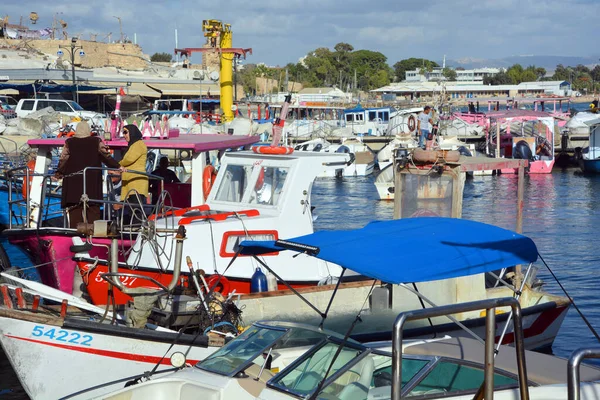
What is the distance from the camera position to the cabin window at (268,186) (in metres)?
12.8

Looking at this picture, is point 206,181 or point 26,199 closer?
point 26,199

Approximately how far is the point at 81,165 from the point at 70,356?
3.72 metres

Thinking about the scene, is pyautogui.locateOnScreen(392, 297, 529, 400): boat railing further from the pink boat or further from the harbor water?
the pink boat

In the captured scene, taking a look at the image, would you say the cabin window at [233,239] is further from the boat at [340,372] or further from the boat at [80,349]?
the boat at [340,372]

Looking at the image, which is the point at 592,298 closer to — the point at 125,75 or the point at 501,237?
the point at 501,237

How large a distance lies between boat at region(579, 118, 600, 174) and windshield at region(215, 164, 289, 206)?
27296mm

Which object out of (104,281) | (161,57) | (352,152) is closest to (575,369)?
(104,281)

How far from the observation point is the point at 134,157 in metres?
12.3

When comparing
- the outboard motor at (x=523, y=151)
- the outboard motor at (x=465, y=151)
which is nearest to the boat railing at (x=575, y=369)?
the outboard motor at (x=465, y=151)

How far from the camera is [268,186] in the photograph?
1290 cm

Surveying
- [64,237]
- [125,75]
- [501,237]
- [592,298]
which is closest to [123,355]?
[64,237]

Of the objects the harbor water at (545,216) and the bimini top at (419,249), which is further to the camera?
the harbor water at (545,216)

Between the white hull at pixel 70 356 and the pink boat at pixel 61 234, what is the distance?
2.45 m

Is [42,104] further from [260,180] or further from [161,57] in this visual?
[161,57]
